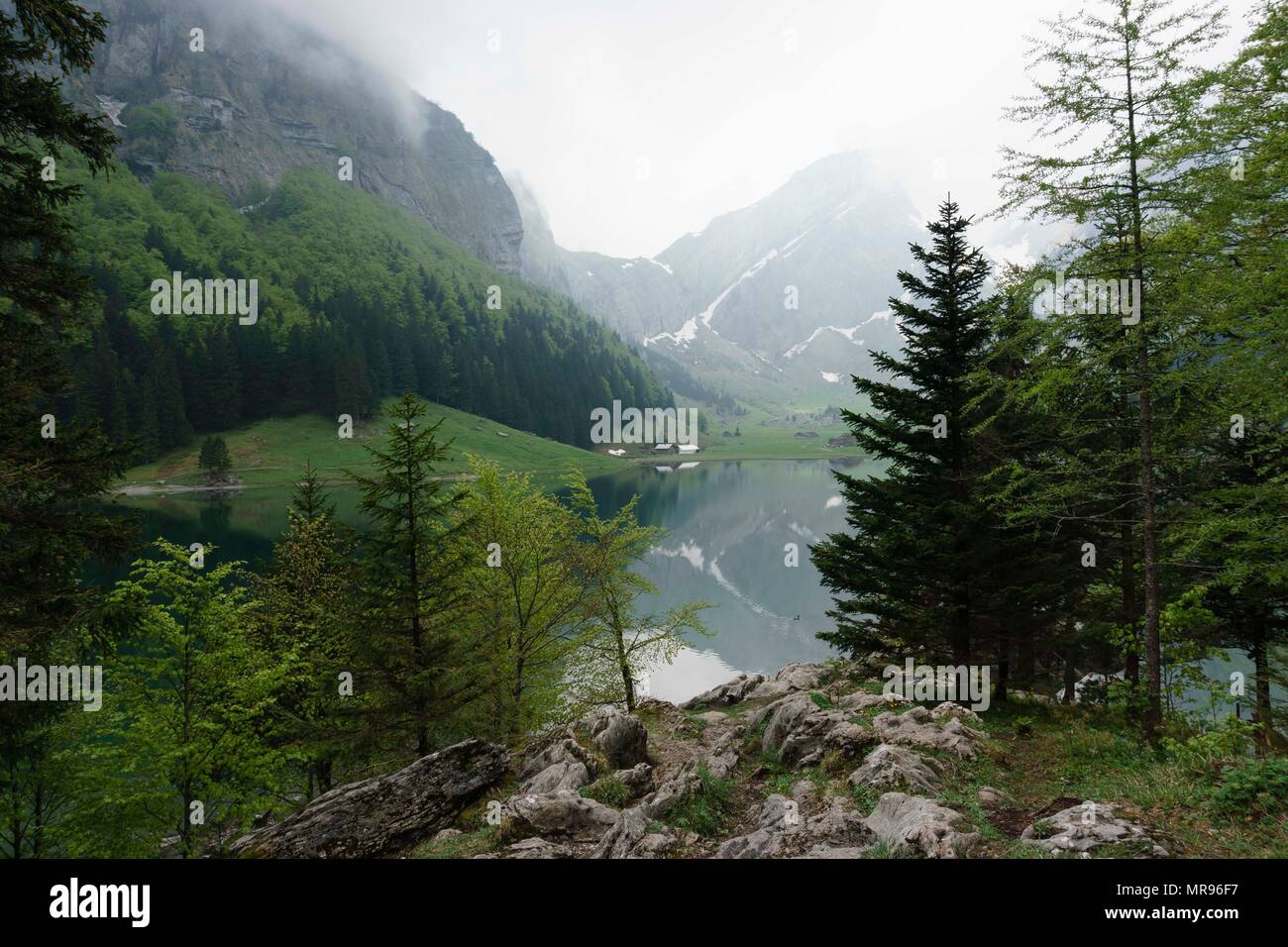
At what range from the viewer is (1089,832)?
23.2 feet

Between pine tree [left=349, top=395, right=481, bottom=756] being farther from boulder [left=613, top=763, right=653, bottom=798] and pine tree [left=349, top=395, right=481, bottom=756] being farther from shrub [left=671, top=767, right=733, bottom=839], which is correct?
shrub [left=671, top=767, right=733, bottom=839]

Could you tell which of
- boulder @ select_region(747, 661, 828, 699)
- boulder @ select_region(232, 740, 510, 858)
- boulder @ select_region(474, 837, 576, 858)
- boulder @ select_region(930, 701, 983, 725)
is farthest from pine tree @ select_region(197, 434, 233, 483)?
boulder @ select_region(930, 701, 983, 725)

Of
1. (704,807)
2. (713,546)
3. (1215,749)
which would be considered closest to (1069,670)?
(1215,749)

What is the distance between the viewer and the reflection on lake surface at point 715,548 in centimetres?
4271

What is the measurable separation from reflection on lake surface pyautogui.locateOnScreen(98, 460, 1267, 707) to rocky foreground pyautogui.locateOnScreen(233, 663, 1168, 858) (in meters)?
7.46

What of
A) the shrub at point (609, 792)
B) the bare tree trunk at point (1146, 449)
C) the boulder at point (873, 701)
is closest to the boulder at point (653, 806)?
A: the shrub at point (609, 792)

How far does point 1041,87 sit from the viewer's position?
1048cm

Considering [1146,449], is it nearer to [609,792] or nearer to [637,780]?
[637,780]

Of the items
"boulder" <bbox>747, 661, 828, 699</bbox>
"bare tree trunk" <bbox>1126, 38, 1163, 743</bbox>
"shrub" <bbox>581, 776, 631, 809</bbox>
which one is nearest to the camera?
"bare tree trunk" <bbox>1126, 38, 1163, 743</bbox>

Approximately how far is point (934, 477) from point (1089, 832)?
11268 millimetres

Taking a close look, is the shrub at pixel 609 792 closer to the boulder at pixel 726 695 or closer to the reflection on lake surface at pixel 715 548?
the reflection on lake surface at pixel 715 548

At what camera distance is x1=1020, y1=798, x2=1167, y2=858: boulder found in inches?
265
